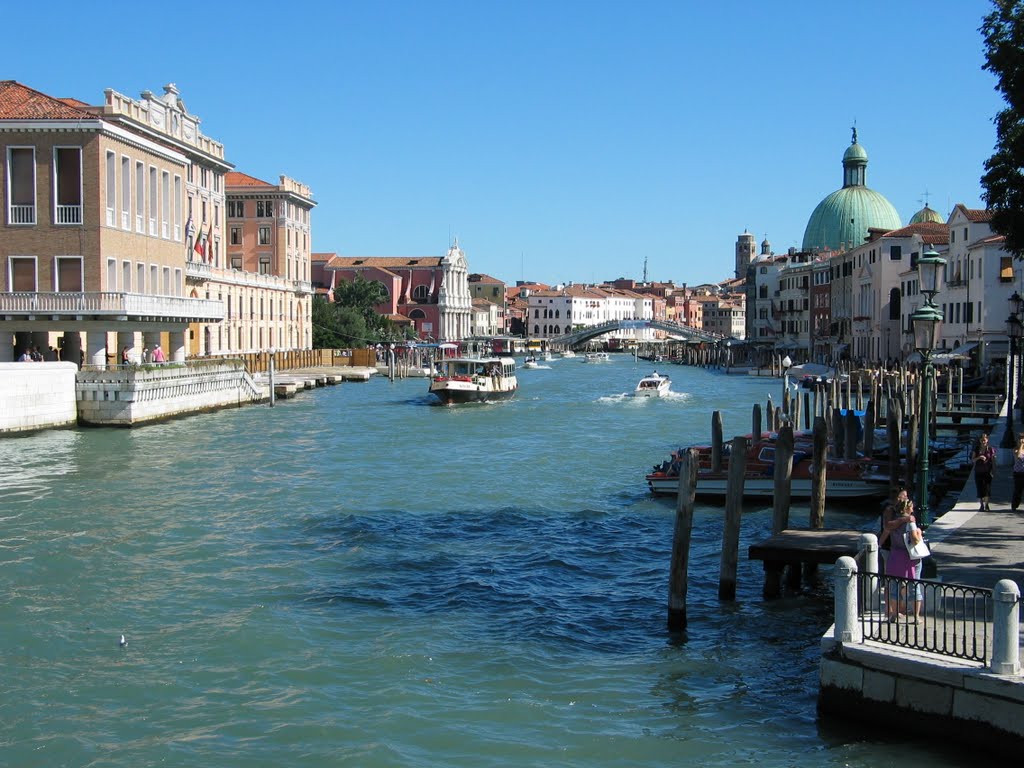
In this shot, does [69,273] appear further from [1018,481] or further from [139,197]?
[1018,481]

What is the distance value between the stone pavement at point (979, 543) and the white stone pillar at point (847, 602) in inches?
86.4

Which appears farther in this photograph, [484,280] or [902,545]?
[484,280]

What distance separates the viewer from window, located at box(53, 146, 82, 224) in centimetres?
3625

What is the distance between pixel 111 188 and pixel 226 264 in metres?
37.4

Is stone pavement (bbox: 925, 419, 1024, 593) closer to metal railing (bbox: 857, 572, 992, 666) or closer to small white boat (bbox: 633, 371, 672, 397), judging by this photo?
metal railing (bbox: 857, 572, 992, 666)

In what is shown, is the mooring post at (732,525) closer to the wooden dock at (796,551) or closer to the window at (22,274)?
the wooden dock at (796,551)

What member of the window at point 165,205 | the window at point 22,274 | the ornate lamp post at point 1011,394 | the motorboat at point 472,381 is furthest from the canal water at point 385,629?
the motorboat at point 472,381

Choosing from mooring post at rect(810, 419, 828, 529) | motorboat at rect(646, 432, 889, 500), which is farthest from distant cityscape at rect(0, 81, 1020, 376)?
mooring post at rect(810, 419, 828, 529)

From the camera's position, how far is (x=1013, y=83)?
15.6 m

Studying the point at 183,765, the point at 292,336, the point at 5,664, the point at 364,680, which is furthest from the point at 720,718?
the point at 292,336

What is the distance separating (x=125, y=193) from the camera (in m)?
38.7

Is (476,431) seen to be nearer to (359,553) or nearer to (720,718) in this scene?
(359,553)

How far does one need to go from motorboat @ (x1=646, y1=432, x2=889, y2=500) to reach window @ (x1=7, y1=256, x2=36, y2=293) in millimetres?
22042

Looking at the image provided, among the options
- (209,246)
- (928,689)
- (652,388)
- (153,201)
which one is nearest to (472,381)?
(652,388)
